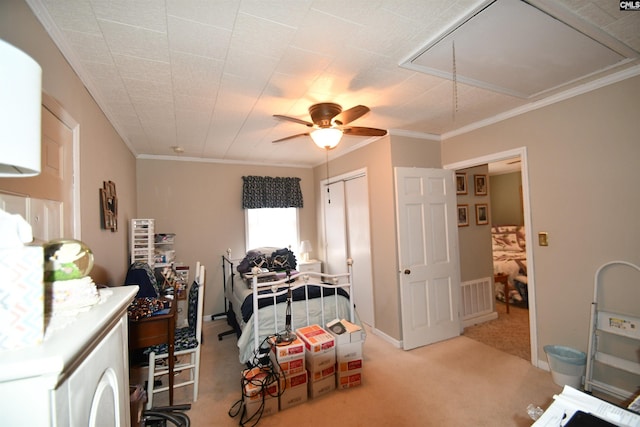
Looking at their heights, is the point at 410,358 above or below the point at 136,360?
below

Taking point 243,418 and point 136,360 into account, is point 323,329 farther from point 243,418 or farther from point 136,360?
point 136,360

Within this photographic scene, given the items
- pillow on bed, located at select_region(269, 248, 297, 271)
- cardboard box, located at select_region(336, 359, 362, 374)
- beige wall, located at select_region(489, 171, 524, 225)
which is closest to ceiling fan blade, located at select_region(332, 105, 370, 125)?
cardboard box, located at select_region(336, 359, 362, 374)

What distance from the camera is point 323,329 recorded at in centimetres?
259

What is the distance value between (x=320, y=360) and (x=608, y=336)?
2.32 meters

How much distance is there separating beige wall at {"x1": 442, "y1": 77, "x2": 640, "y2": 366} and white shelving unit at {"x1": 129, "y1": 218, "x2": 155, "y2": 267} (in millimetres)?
4069

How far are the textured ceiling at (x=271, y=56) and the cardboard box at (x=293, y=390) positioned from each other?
7.47 ft

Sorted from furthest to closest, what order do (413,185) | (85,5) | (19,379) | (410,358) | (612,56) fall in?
(413,185) → (410,358) → (612,56) → (85,5) → (19,379)

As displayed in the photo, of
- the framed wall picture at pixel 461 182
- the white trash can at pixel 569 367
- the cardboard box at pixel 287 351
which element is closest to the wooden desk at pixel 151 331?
the cardboard box at pixel 287 351

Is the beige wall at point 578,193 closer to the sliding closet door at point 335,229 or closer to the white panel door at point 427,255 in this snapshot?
the white panel door at point 427,255

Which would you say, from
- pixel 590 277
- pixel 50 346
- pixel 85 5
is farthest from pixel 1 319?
pixel 590 277

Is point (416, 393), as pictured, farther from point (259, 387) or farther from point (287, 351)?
point (259, 387)

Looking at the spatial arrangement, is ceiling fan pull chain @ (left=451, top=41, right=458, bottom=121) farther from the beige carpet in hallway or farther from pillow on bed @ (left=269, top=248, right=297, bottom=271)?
pillow on bed @ (left=269, top=248, right=297, bottom=271)

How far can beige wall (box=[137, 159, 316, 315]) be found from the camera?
402 cm

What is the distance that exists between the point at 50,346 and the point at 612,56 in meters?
3.15
